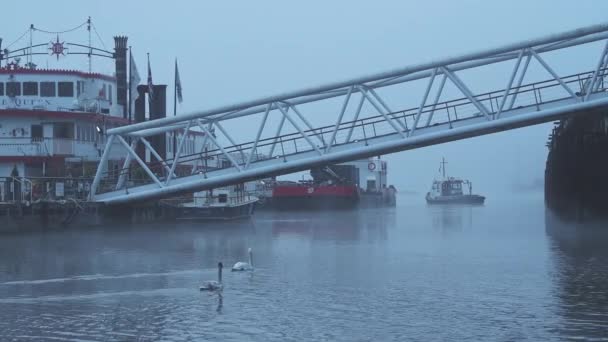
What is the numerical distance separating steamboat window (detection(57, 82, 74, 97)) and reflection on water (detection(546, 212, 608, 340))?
73.1ft

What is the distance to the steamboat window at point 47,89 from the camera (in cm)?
4716

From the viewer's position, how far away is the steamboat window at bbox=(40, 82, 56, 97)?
155 ft

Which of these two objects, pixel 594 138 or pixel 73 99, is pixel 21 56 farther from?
pixel 594 138

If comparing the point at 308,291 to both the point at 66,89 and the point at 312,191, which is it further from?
the point at 312,191

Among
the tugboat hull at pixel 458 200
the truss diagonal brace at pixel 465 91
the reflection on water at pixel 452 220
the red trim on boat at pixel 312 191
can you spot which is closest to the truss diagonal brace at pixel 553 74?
the truss diagonal brace at pixel 465 91

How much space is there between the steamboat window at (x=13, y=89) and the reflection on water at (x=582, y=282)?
23953mm

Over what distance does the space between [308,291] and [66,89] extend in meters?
29.9

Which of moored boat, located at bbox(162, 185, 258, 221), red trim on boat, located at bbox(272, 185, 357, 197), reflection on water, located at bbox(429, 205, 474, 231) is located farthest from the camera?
red trim on boat, located at bbox(272, 185, 357, 197)

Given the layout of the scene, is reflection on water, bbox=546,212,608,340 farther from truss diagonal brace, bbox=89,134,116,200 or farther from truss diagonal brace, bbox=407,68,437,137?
truss diagonal brace, bbox=89,134,116,200

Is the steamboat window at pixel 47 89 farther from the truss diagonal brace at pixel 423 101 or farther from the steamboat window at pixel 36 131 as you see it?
the truss diagonal brace at pixel 423 101

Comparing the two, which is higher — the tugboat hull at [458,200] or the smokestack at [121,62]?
the smokestack at [121,62]

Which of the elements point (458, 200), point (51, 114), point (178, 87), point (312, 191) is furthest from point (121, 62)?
point (458, 200)

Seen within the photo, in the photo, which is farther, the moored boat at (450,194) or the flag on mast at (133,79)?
the moored boat at (450,194)

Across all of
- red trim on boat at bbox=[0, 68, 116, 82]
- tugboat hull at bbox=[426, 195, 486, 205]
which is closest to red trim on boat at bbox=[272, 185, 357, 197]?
red trim on boat at bbox=[0, 68, 116, 82]
